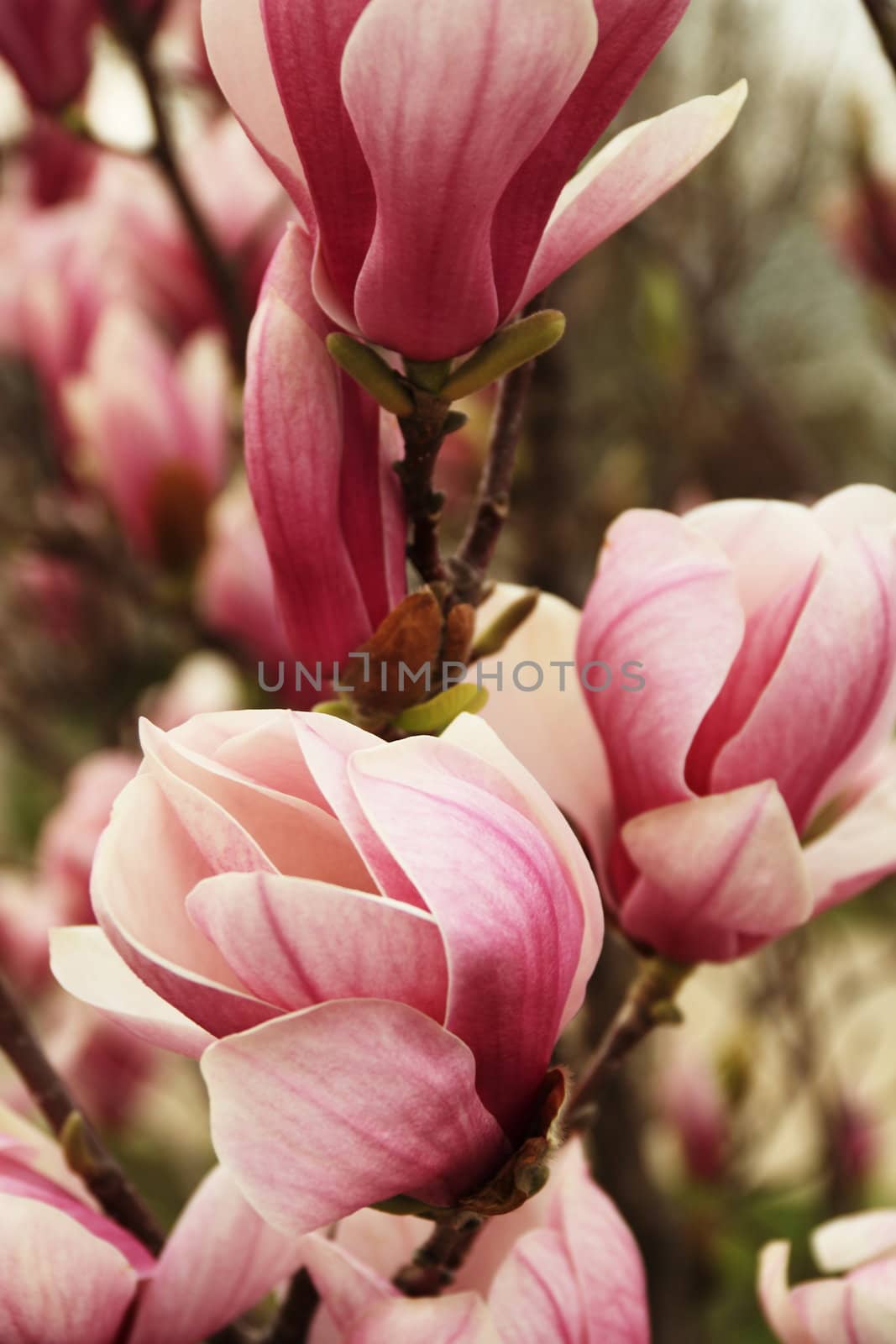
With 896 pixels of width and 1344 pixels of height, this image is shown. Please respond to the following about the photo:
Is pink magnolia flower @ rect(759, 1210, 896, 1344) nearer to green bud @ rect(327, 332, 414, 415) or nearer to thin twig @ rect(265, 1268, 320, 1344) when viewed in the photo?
thin twig @ rect(265, 1268, 320, 1344)

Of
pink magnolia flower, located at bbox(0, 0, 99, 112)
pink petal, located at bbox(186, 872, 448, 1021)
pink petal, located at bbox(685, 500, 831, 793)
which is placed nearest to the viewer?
pink petal, located at bbox(186, 872, 448, 1021)

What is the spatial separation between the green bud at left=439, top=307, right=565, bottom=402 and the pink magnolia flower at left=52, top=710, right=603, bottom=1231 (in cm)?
8

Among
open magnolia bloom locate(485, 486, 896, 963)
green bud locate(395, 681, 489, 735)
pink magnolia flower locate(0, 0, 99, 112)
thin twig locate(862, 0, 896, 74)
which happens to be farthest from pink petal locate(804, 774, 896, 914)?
pink magnolia flower locate(0, 0, 99, 112)

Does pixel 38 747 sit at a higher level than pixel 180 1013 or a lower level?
lower

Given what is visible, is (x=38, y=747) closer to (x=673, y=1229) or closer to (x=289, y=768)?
(x=673, y=1229)

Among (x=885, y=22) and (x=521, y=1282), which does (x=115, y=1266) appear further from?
(x=885, y=22)

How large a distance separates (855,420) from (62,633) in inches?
58.3

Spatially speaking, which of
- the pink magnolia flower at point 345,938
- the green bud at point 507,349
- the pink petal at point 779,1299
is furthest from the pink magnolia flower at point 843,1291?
the green bud at point 507,349

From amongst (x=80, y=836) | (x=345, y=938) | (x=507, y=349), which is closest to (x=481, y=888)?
(x=345, y=938)

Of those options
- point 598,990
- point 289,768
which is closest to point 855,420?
point 598,990

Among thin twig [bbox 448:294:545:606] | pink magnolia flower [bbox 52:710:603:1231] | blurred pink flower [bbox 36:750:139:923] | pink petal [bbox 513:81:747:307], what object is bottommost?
blurred pink flower [bbox 36:750:139:923]

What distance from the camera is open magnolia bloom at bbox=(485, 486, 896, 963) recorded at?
314 mm

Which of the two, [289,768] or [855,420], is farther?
[855,420]

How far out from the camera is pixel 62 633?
3.41 ft
